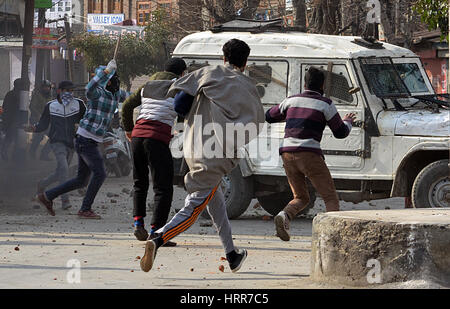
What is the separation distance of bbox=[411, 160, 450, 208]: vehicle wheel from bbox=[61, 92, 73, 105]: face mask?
4.89 metres

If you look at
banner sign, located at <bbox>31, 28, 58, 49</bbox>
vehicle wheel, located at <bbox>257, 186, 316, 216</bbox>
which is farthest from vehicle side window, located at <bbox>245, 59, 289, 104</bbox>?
banner sign, located at <bbox>31, 28, 58, 49</bbox>

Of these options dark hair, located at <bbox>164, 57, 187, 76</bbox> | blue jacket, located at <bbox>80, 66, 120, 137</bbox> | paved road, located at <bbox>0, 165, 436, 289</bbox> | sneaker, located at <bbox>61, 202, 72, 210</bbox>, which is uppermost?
dark hair, located at <bbox>164, 57, 187, 76</bbox>

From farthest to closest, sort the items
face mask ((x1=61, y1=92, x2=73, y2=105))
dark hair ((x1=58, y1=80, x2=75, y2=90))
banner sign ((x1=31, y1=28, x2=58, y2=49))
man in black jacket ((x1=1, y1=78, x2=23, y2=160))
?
banner sign ((x1=31, y1=28, x2=58, y2=49)) → man in black jacket ((x1=1, y1=78, x2=23, y2=160)) → face mask ((x1=61, y1=92, x2=73, y2=105)) → dark hair ((x1=58, y1=80, x2=75, y2=90))

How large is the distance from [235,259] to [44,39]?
52.1m

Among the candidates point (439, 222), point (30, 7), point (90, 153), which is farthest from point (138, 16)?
point (439, 222)

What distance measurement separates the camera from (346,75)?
40.7 ft

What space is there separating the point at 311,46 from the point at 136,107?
323cm

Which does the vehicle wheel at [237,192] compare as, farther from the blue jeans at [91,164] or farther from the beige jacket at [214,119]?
the beige jacket at [214,119]

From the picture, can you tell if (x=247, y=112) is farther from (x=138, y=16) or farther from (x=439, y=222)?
(x=138, y=16)

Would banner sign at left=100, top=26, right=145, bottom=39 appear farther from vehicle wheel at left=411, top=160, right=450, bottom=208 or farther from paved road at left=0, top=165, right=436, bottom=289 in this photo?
vehicle wheel at left=411, top=160, right=450, bottom=208

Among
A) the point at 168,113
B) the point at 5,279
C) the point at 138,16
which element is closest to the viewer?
the point at 5,279

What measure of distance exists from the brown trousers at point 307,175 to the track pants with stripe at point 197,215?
1.67 m

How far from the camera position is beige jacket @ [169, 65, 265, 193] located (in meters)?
7.99

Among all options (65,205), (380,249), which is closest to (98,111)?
(65,205)
